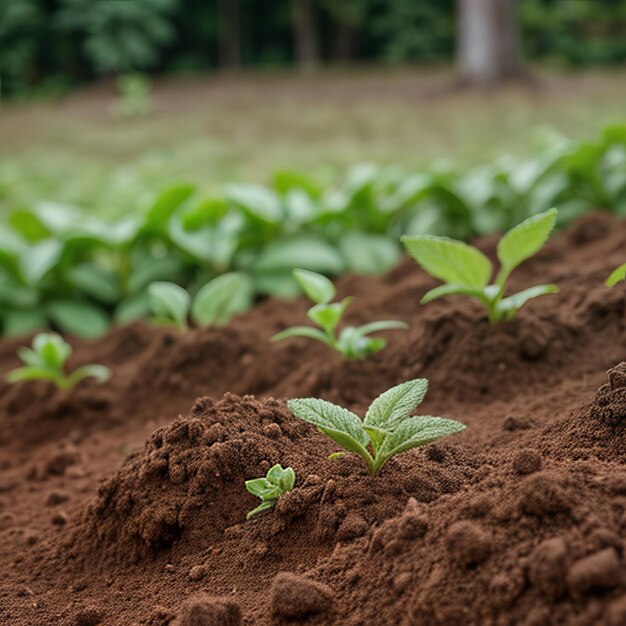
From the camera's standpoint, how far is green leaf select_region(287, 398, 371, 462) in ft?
4.16

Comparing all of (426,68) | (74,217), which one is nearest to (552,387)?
(74,217)

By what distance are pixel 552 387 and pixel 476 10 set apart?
11340 mm

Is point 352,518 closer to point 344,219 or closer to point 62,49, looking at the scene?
point 344,219

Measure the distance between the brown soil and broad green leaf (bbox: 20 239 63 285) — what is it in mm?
755

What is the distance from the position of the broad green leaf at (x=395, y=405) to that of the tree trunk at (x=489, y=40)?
11.2 m

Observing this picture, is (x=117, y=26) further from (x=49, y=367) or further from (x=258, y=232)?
(x=49, y=367)

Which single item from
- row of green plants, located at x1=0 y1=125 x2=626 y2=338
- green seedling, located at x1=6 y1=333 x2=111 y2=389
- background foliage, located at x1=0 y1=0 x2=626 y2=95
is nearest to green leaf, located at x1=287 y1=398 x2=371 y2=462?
green seedling, located at x1=6 y1=333 x2=111 y2=389

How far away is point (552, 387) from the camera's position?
5.56 ft

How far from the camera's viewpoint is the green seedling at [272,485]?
4.12 feet

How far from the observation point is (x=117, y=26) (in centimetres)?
1762

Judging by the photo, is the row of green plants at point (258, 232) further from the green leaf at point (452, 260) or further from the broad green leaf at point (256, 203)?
the green leaf at point (452, 260)

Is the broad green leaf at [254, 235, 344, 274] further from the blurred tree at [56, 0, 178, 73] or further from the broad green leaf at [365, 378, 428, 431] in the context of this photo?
the blurred tree at [56, 0, 178, 73]

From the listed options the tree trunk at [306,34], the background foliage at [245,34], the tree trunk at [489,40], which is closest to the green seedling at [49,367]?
the tree trunk at [489,40]

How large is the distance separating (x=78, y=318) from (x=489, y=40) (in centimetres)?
1023
